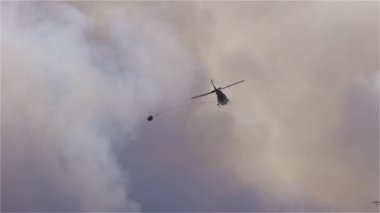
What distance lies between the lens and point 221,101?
191 meters
